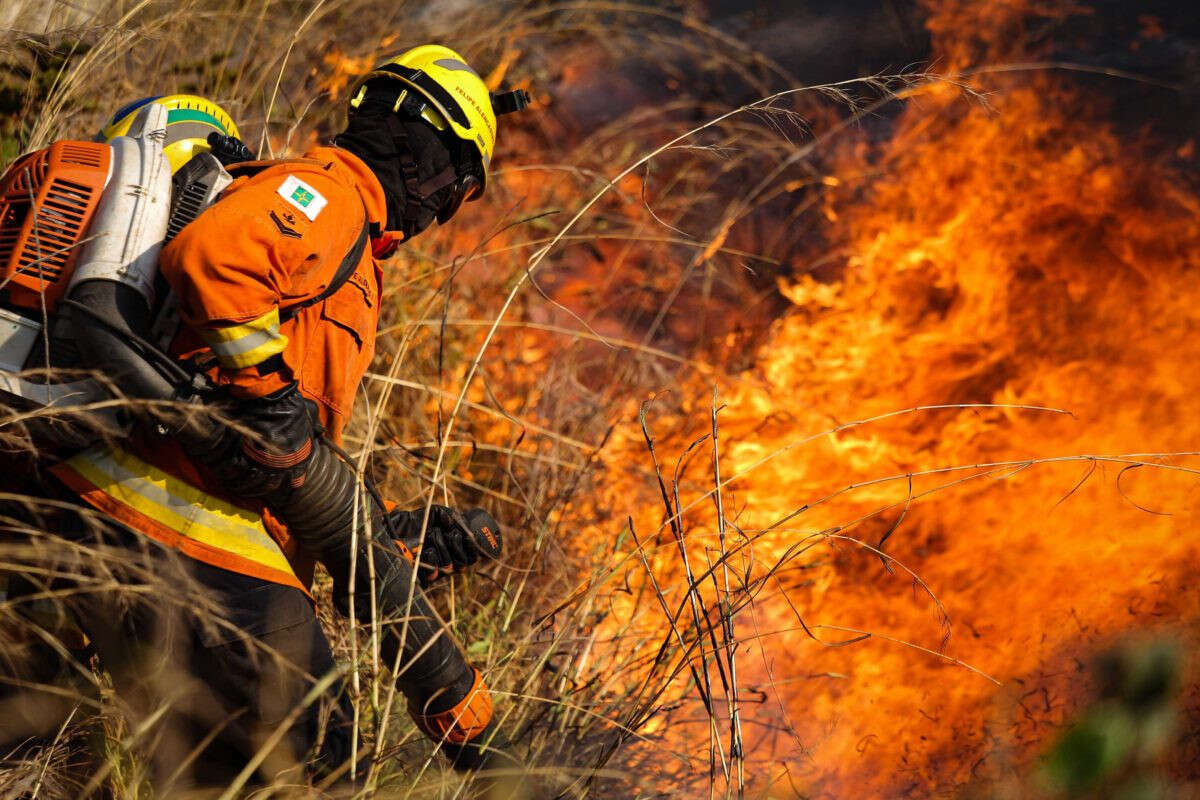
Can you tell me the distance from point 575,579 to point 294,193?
2.03m

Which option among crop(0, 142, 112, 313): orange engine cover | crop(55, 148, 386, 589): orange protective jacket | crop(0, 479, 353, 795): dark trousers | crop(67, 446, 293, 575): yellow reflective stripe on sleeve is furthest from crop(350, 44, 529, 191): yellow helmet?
crop(0, 479, 353, 795): dark trousers

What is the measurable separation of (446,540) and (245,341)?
880 millimetres

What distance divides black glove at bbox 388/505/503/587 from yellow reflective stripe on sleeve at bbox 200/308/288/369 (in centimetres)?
73

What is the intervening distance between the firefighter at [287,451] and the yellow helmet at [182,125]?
0.15 metres

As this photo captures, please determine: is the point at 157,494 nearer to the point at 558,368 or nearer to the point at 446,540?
the point at 446,540

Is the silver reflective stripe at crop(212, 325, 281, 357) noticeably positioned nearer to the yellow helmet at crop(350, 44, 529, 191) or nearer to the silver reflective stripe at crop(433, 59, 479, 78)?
the yellow helmet at crop(350, 44, 529, 191)

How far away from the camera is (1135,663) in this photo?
1.40ft

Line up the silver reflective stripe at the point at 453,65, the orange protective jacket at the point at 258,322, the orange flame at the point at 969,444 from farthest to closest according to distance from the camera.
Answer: the orange flame at the point at 969,444
the silver reflective stripe at the point at 453,65
the orange protective jacket at the point at 258,322

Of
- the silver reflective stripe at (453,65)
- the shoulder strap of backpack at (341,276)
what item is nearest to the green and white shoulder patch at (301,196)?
the shoulder strap of backpack at (341,276)

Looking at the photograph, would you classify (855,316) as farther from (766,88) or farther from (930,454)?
(766,88)

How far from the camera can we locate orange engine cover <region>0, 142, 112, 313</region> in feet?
6.73

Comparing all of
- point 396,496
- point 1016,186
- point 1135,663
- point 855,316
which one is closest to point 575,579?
point 396,496

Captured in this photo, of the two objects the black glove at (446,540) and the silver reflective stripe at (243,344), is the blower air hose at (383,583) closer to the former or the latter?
the black glove at (446,540)

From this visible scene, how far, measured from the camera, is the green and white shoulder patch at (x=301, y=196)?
6.98 ft
